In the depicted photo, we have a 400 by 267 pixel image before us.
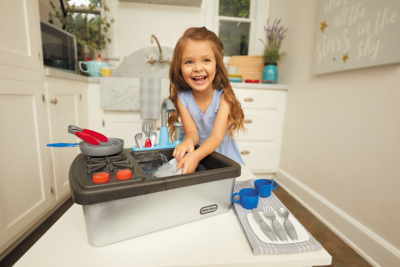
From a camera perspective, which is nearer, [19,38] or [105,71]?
[19,38]

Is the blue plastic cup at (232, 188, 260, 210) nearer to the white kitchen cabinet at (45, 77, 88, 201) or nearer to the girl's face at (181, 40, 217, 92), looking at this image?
the girl's face at (181, 40, 217, 92)

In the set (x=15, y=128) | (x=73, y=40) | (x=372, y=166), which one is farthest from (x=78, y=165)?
(x=73, y=40)

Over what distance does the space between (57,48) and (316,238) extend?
206 cm

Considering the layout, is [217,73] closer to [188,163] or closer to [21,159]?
[188,163]

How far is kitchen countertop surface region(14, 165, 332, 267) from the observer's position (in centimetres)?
35

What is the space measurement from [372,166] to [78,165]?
129 centimetres

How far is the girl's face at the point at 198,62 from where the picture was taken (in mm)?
742

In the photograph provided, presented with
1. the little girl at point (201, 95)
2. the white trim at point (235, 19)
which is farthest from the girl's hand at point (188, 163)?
the white trim at point (235, 19)

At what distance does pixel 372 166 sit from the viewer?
106 centimetres

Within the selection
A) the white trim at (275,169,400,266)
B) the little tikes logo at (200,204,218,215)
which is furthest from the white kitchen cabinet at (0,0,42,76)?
the white trim at (275,169,400,266)

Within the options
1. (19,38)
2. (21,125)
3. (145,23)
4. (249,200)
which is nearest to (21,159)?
(21,125)

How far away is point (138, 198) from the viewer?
14.9 inches

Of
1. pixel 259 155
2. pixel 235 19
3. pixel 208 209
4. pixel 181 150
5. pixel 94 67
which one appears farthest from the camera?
pixel 235 19

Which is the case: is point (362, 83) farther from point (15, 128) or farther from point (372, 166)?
point (15, 128)
